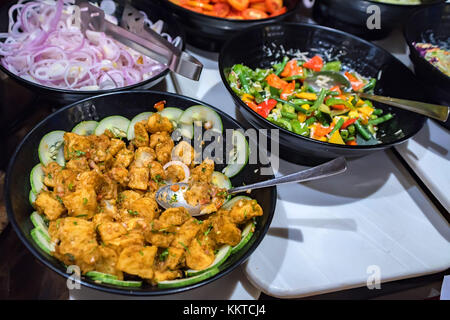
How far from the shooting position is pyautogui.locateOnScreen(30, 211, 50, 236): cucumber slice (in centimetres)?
106

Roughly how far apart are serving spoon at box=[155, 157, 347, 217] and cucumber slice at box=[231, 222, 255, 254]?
0.12 metres

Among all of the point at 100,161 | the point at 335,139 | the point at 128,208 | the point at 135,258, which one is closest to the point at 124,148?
the point at 100,161

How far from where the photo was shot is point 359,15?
2.04m

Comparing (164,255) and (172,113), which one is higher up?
(172,113)

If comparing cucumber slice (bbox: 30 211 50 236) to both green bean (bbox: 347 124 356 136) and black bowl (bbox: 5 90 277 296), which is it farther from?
green bean (bbox: 347 124 356 136)

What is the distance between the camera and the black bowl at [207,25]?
1821 millimetres

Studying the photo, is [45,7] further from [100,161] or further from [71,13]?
[100,161]

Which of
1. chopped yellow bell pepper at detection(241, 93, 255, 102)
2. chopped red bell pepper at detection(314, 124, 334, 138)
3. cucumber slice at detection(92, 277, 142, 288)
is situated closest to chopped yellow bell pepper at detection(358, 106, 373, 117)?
chopped red bell pepper at detection(314, 124, 334, 138)

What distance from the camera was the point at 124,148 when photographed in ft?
4.38

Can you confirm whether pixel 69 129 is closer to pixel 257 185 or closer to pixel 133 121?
pixel 133 121

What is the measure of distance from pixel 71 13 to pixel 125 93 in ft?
2.64

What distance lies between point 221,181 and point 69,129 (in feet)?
1.85

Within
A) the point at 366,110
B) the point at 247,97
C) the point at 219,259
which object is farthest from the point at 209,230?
the point at 366,110

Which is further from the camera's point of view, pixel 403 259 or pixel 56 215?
pixel 403 259
